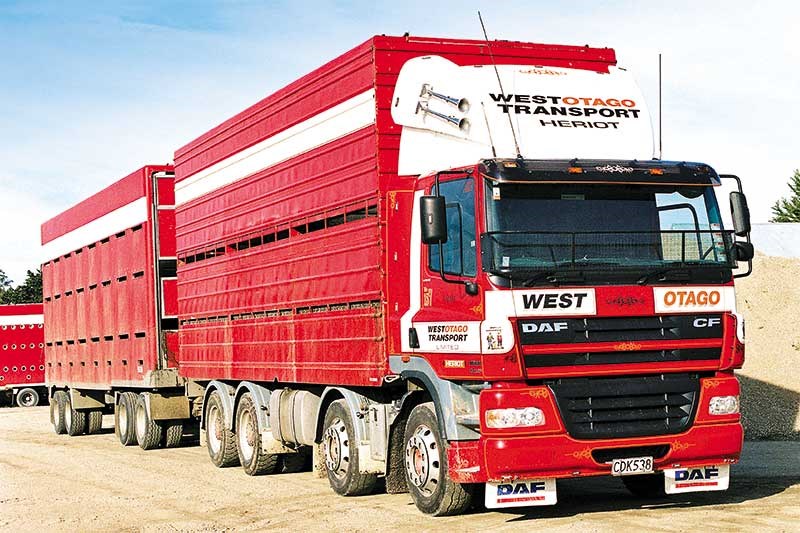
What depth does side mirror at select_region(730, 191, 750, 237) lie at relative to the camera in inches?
428

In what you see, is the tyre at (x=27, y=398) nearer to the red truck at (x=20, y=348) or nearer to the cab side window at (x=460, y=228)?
the red truck at (x=20, y=348)

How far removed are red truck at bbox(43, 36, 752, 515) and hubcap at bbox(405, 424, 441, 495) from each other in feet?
0.09

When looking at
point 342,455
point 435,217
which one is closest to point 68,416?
point 342,455

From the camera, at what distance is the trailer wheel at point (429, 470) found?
36.4 ft

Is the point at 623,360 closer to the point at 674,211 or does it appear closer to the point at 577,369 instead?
the point at 577,369

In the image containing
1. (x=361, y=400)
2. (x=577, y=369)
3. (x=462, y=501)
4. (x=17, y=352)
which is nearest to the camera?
(x=577, y=369)

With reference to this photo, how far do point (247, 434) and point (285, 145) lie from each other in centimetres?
391

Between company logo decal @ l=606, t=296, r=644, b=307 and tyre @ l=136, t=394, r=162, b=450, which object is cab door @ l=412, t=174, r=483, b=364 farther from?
tyre @ l=136, t=394, r=162, b=450

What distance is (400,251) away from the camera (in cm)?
1178

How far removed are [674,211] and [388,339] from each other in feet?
9.29

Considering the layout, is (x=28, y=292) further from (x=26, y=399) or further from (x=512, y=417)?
(x=512, y=417)

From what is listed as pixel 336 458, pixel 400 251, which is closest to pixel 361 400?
pixel 336 458

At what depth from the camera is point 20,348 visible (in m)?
41.2

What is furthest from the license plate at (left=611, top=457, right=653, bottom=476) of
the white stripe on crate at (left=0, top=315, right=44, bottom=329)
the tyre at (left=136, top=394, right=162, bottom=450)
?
the white stripe on crate at (left=0, top=315, right=44, bottom=329)
